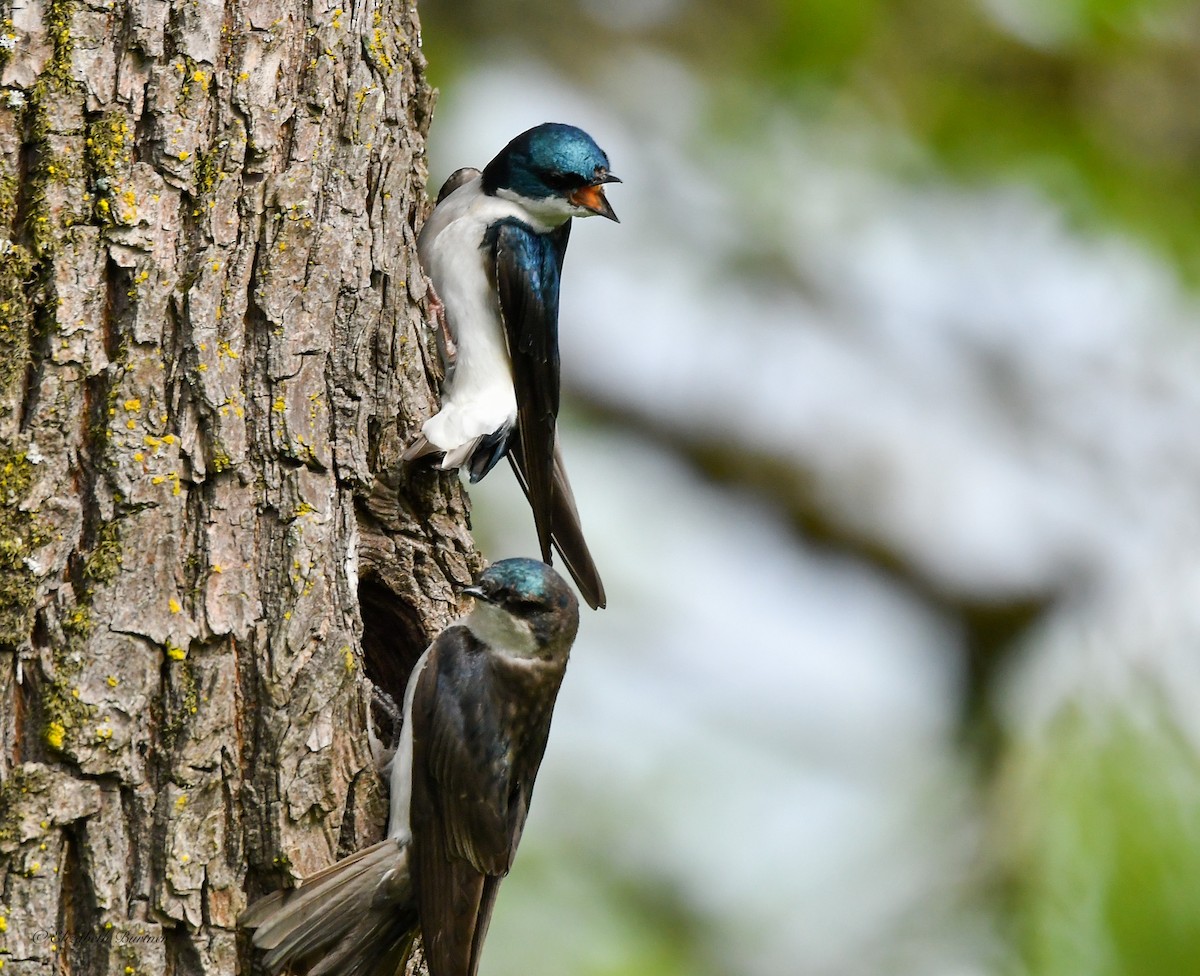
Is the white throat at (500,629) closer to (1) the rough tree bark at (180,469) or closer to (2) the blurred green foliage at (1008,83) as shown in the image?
(1) the rough tree bark at (180,469)

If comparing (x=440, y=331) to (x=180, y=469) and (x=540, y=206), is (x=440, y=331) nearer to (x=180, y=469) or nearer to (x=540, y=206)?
(x=540, y=206)

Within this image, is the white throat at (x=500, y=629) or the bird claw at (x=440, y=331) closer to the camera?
the white throat at (x=500, y=629)

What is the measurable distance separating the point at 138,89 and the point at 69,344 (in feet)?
1.39

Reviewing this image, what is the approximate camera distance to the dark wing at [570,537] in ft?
10.2

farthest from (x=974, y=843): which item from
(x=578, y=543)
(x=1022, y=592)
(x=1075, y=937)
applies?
(x=578, y=543)

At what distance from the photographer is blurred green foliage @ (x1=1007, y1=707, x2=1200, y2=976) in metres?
3.38

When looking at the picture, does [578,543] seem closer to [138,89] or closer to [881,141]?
[138,89]

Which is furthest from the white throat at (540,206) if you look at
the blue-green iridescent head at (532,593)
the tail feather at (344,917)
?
the tail feather at (344,917)

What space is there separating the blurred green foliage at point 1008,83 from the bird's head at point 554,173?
1.85 m

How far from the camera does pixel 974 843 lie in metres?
5.21

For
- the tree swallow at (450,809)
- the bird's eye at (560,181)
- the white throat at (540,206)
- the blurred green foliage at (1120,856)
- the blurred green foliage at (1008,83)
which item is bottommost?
the blurred green foliage at (1120,856)

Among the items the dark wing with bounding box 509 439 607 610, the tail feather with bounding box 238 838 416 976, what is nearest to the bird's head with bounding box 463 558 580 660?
the dark wing with bounding box 509 439 607 610

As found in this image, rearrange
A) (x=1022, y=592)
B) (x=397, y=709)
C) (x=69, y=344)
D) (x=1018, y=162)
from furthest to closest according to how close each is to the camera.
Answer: (x=1022, y=592) → (x=1018, y=162) → (x=397, y=709) → (x=69, y=344)

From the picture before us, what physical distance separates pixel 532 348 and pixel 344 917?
4.17ft
